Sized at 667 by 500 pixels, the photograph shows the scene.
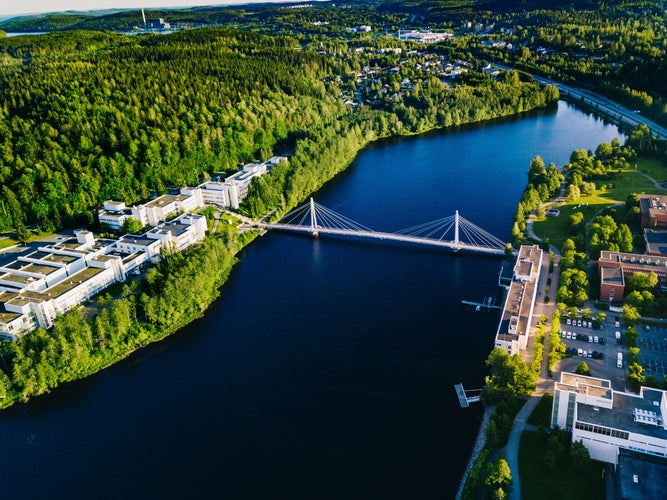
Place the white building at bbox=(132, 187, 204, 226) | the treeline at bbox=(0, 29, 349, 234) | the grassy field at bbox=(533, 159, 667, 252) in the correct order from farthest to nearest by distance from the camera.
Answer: the treeline at bbox=(0, 29, 349, 234) → the white building at bbox=(132, 187, 204, 226) → the grassy field at bbox=(533, 159, 667, 252)

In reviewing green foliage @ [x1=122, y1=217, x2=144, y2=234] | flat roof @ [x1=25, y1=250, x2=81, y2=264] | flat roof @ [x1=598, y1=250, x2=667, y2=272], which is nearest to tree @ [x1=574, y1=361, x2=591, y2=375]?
flat roof @ [x1=598, y1=250, x2=667, y2=272]

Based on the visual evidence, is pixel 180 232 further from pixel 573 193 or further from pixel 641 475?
pixel 573 193

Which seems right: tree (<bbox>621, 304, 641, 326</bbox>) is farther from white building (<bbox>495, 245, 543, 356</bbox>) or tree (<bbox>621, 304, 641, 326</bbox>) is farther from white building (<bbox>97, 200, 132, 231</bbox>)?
white building (<bbox>97, 200, 132, 231</bbox>)

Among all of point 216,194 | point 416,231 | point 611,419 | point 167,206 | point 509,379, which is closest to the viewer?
point 611,419

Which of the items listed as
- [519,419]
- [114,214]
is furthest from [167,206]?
[519,419]

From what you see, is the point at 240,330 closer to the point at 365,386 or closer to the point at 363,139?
the point at 365,386

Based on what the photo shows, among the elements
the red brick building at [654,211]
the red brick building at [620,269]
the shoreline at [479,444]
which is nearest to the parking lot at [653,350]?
the red brick building at [620,269]
